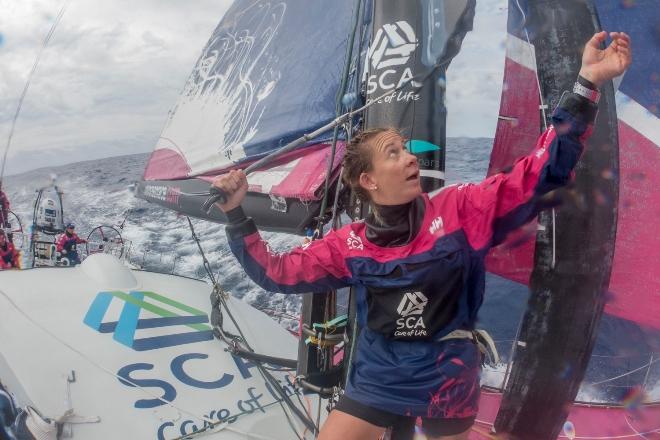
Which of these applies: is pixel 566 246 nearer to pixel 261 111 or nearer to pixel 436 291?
pixel 436 291

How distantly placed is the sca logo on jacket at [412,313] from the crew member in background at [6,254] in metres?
5.06

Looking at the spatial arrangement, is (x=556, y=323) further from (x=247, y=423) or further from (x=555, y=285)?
(x=247, y=423)

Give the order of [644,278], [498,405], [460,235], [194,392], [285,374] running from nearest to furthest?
[460,235]
[644,278]
[498,405]
[194,392]
[285,374]

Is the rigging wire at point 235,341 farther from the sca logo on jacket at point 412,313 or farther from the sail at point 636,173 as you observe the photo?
the sail at point 636,173

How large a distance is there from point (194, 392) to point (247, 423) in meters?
0.31

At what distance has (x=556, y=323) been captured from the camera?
1812 millimetres

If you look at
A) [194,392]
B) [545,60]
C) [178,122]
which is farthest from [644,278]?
[178,122]

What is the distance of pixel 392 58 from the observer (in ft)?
6.33

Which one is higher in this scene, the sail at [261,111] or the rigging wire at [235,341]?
the sail at [261,111]

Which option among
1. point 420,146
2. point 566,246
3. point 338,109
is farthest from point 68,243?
point 566,246

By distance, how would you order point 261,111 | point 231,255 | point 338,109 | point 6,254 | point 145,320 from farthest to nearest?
point 231,255 < point 6,254 < point 145,320 < point 261,111 < point 338,109

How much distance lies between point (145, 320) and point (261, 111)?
4.48ft

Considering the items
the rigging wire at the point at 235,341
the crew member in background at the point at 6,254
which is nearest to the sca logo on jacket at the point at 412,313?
the rigging wire at the point at 235,341

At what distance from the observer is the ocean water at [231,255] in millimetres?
1919
